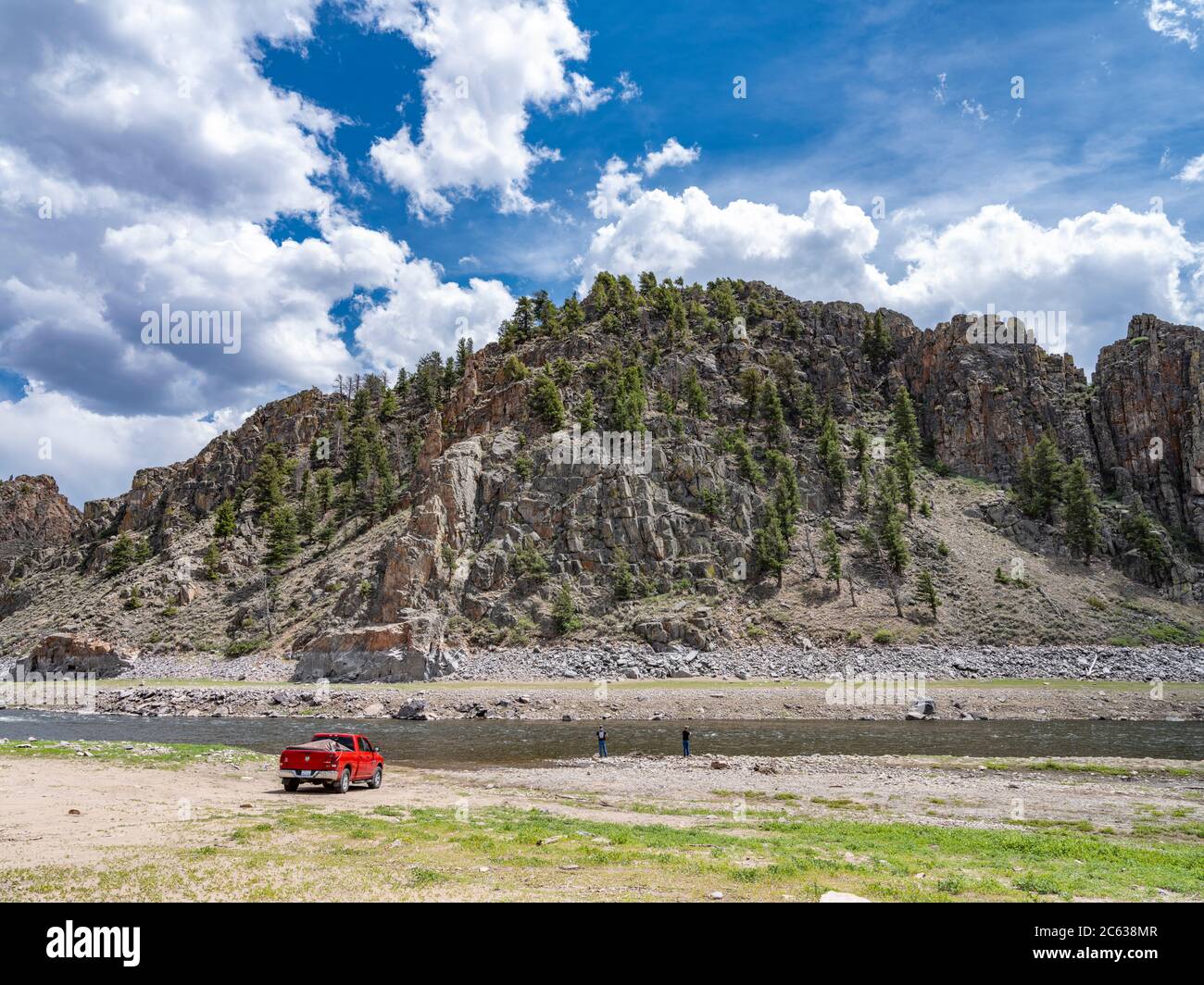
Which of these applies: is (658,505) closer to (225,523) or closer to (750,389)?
(750,389)

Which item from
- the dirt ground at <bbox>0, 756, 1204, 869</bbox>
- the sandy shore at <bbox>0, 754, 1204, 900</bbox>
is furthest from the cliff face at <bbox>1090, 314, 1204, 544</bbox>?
the sandy shore at <bbox>0, 754, 1204, 900</bbox>

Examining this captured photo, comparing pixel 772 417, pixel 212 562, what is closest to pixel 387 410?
pixel 212 562

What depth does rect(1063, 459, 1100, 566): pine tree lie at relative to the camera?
8594 centimetres

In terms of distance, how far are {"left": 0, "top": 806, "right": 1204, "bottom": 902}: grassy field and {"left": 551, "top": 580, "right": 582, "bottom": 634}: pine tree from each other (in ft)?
193

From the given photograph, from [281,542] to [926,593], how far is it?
87.1m

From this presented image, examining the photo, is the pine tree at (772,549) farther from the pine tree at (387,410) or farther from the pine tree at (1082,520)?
the pine tree at (387,410)

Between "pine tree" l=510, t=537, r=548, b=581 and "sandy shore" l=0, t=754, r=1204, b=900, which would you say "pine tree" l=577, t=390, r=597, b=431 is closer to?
"pine tree" l=510, t=537, r=548, b=581

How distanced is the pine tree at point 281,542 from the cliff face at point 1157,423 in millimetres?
124320

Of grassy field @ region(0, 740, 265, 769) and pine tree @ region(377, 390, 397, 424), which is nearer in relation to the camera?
grassy field @ region(0, 740, 265, 769)

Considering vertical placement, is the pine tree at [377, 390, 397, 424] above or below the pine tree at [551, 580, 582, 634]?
above

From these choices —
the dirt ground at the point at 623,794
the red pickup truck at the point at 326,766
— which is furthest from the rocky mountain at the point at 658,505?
the red pickup truck at the point at 326,766
